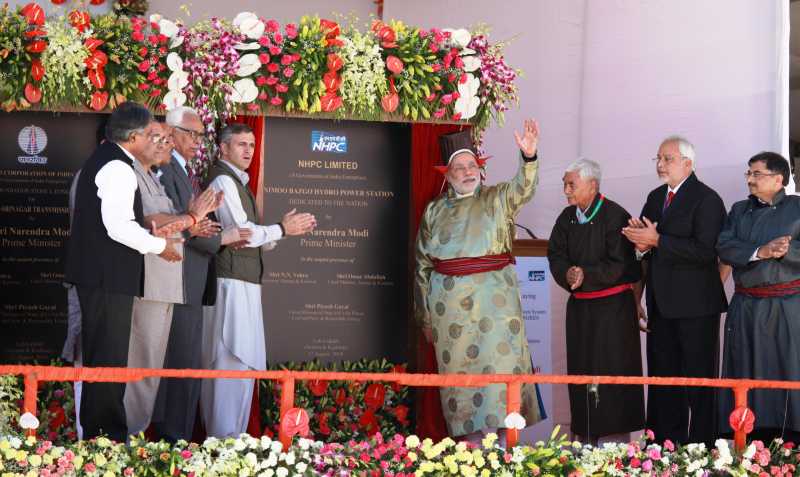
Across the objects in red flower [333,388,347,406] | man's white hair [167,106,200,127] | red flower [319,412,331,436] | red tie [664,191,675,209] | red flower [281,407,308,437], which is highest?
man's white hair [167,106,200,127]

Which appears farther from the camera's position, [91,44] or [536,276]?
[536,276]

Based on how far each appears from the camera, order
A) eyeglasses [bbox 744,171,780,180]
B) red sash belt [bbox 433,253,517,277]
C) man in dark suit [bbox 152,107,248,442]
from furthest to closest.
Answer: red sash belt [bbox 433,253,517,277] → eyeglasses [bbox 744,171,780,180] → man in dark suit [bbox 152,107,248,442]

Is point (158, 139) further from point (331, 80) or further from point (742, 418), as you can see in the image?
point (742, 418)

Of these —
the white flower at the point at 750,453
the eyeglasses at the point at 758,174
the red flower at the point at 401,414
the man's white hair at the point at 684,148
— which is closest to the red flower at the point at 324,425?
the red flower at the point at 401,414

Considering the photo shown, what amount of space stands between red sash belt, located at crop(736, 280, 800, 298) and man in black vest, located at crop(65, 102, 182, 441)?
2.84 metres

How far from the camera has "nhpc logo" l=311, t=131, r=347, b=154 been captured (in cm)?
605

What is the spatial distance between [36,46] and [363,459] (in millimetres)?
2867

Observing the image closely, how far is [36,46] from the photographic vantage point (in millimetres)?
5660

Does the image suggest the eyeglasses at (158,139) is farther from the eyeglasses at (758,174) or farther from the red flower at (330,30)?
the eyeglasses at (758,174)

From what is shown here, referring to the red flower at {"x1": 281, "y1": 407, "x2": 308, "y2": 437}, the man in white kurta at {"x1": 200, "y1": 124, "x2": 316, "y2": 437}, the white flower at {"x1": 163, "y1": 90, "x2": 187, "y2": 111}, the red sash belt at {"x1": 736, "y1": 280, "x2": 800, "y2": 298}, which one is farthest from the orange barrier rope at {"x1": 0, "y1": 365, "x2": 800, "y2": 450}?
the white flower at {"x1": 163, "y1": 90, "x2": 187, "y2": 111}

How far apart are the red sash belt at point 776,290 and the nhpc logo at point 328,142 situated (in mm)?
2258

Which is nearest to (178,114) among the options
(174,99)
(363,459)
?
(174,99)

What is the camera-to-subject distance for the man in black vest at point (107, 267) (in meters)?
4.45

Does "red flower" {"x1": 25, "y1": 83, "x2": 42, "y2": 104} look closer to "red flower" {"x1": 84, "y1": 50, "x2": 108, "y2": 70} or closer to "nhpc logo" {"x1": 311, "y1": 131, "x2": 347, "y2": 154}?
"red flower" {"x1": 84, "y1": 50, "x2": 108, "y2": 70}
